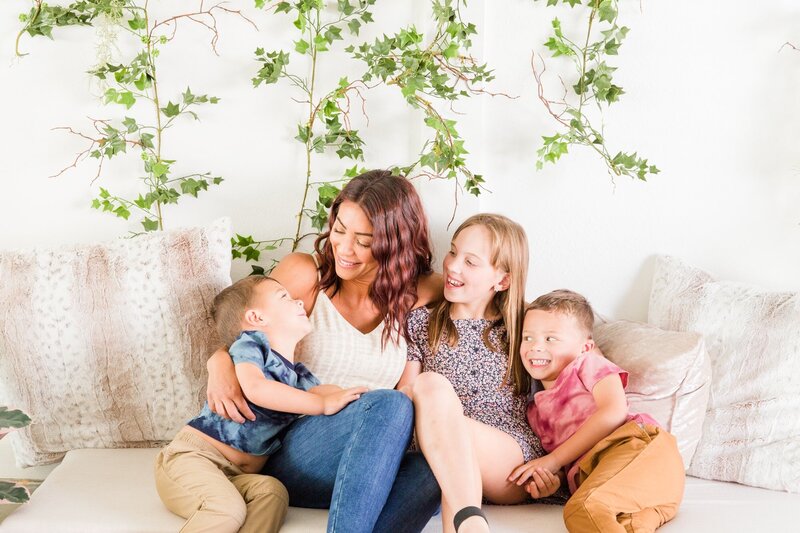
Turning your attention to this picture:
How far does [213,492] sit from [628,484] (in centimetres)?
84

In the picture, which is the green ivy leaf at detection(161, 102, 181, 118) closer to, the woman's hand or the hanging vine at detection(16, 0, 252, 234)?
the hanging vine at detection(16, 0, 252, 234)

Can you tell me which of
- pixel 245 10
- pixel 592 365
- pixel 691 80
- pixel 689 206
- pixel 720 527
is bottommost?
pixel 720 527

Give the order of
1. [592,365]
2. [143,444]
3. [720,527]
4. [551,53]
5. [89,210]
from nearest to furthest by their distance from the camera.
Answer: [720,527]
[592,365]
[143,444]
[551,53]
[89,210]

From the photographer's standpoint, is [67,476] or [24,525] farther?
[67,476]

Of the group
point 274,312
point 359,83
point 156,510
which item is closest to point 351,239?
point 274,312

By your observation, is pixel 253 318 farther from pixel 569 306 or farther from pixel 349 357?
pixel 569 306

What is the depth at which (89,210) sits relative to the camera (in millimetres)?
2303

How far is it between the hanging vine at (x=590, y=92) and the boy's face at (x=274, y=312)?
79 cm

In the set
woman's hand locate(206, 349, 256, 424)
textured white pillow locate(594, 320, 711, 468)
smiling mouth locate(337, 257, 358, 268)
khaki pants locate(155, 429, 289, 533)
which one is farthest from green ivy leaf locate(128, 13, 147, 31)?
textured white pillow locate(594, 320, 711, 468)

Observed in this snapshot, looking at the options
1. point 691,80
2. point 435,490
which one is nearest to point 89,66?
point 435,490

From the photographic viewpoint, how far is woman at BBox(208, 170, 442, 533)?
1.58 meters

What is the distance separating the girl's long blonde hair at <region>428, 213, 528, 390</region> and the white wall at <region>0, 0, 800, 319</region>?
263mm

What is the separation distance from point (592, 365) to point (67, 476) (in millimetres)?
1271

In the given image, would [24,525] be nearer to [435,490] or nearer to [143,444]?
[143,444]
